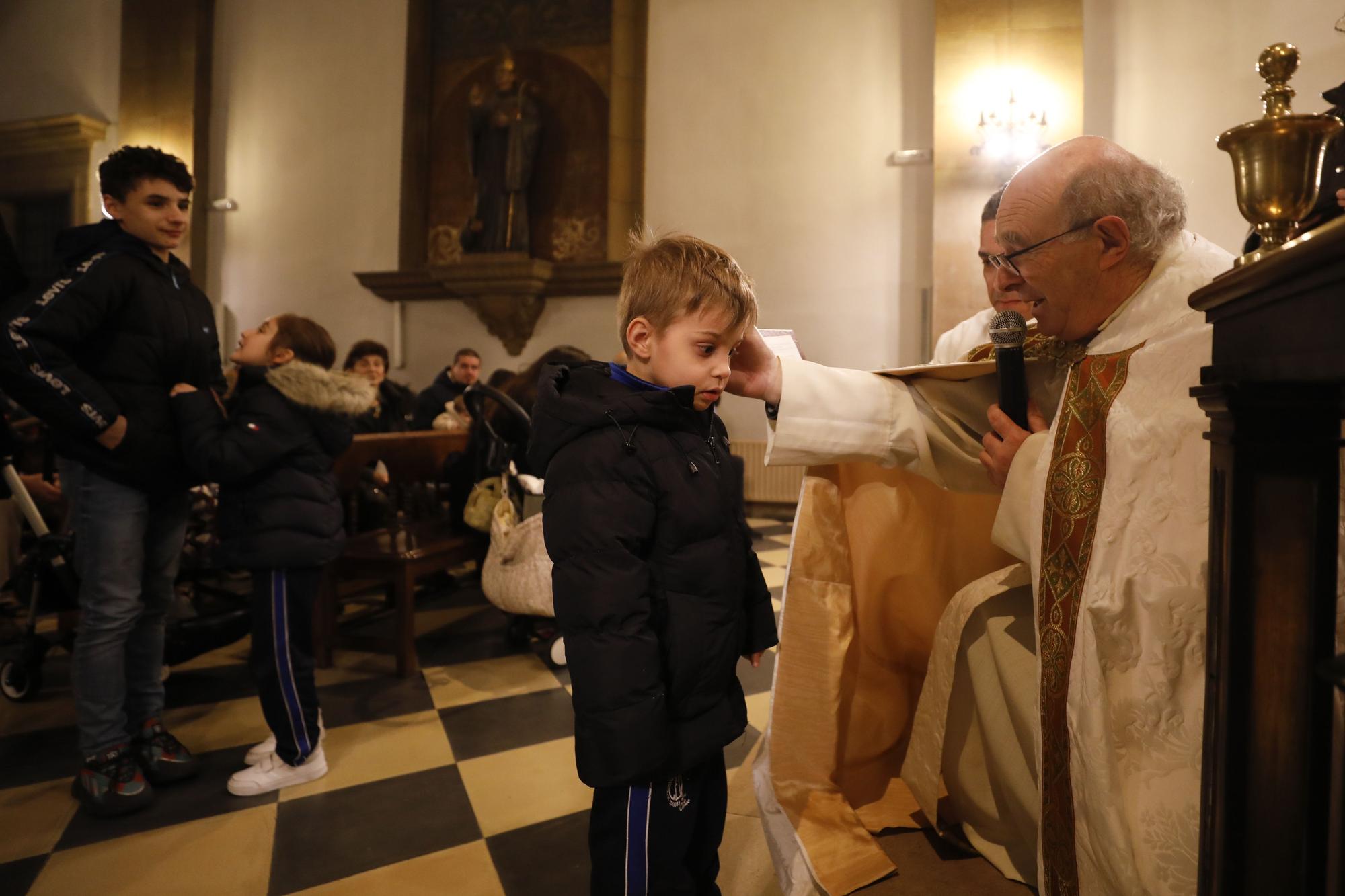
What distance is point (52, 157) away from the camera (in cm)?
836

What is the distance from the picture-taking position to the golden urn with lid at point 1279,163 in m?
0.77

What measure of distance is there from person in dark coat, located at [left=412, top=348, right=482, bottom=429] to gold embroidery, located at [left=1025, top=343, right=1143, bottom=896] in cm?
471

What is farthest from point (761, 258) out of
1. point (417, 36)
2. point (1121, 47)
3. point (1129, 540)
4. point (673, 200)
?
point (1129, 540)

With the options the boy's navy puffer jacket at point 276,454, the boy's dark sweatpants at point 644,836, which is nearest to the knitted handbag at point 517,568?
the boy's navy puffer jacket at point 276,454

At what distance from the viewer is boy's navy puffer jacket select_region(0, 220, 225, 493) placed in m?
1.86

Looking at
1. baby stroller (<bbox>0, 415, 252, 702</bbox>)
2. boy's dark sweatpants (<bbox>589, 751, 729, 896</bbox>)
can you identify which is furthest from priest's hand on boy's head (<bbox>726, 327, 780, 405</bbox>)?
baby stroller (<bbox>0, 415, 252, 702</bbox>)

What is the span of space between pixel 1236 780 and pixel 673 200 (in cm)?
726

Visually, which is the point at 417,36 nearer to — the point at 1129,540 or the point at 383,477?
the point at 383,477

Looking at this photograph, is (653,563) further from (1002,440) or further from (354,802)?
(354,802)

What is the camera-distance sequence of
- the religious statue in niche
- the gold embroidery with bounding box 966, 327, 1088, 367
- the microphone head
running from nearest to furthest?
1. the microphone head
2. the gold embroidery with bounding box 966, 327, 1088, 367
3. the religious statue in niche

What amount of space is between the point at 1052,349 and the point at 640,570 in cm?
99

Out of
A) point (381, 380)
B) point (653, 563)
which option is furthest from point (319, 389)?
point (381, 380)

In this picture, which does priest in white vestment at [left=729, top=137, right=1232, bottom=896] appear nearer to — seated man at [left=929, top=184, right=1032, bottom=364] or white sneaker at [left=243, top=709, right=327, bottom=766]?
seated man at [left=929, top=184, right=1032, bottom=364]

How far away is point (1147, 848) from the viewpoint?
107 centimetres
